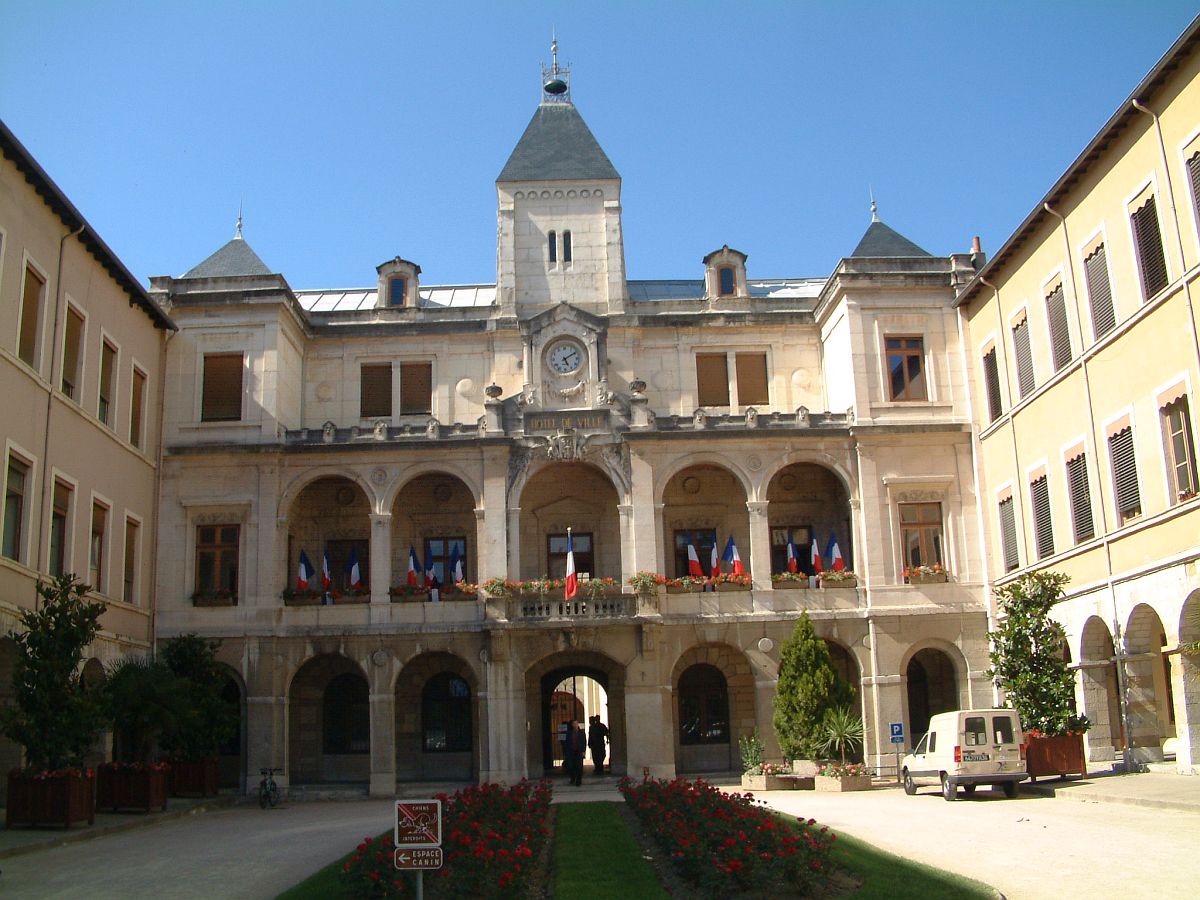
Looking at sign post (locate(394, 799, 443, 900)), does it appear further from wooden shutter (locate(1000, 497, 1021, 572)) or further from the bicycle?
wooden shutter (locate(1000, 497, 1021, 572))

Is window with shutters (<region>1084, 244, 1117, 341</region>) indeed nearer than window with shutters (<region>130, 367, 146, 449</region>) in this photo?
Yes

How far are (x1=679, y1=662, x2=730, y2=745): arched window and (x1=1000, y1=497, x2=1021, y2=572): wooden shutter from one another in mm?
8973

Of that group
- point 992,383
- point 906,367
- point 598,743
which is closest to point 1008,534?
point 992,383

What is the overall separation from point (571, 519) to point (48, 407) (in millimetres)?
15545

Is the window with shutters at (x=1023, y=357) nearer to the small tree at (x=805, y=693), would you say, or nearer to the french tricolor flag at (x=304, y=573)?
the small tree at (x=805, y=693)

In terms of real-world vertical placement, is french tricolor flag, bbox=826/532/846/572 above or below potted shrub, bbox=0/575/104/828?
above

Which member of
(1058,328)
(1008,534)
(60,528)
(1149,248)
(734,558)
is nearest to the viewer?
(1149,248)

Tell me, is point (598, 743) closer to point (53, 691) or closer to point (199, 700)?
point (199, 700)

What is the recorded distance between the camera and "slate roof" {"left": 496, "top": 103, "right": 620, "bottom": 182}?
40.0m

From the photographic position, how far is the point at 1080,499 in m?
29.5

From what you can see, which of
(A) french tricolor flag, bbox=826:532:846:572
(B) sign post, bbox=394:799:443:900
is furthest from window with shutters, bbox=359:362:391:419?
(B) sign post, bbox=394:799:443:900

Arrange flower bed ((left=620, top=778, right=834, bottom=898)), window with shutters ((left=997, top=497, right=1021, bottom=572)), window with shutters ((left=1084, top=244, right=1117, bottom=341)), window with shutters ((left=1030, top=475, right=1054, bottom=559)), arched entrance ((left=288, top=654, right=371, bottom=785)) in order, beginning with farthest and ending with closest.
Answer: arched entrance ((left=288, top=654, right=371, bottom=785)) < window with shutters ((left=997, top=497, right=1021, bottom=572)) < window with shutters ((left=1030, top=475, right=1054, bottom=559)) < window with shutters ((left=1084, top=244, right=1117, bottom=341)) < flower bed ((left=620, top=778, right=834, bottom=898))

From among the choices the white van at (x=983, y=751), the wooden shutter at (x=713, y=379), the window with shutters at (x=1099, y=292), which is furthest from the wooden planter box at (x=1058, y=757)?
the wooden shutter at (x=713, y=379)

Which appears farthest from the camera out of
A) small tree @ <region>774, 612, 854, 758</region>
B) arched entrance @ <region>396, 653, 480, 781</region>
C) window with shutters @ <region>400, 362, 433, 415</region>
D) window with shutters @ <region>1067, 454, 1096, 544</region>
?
window with shutters @ <region>400, 362, 433, 415</region>
